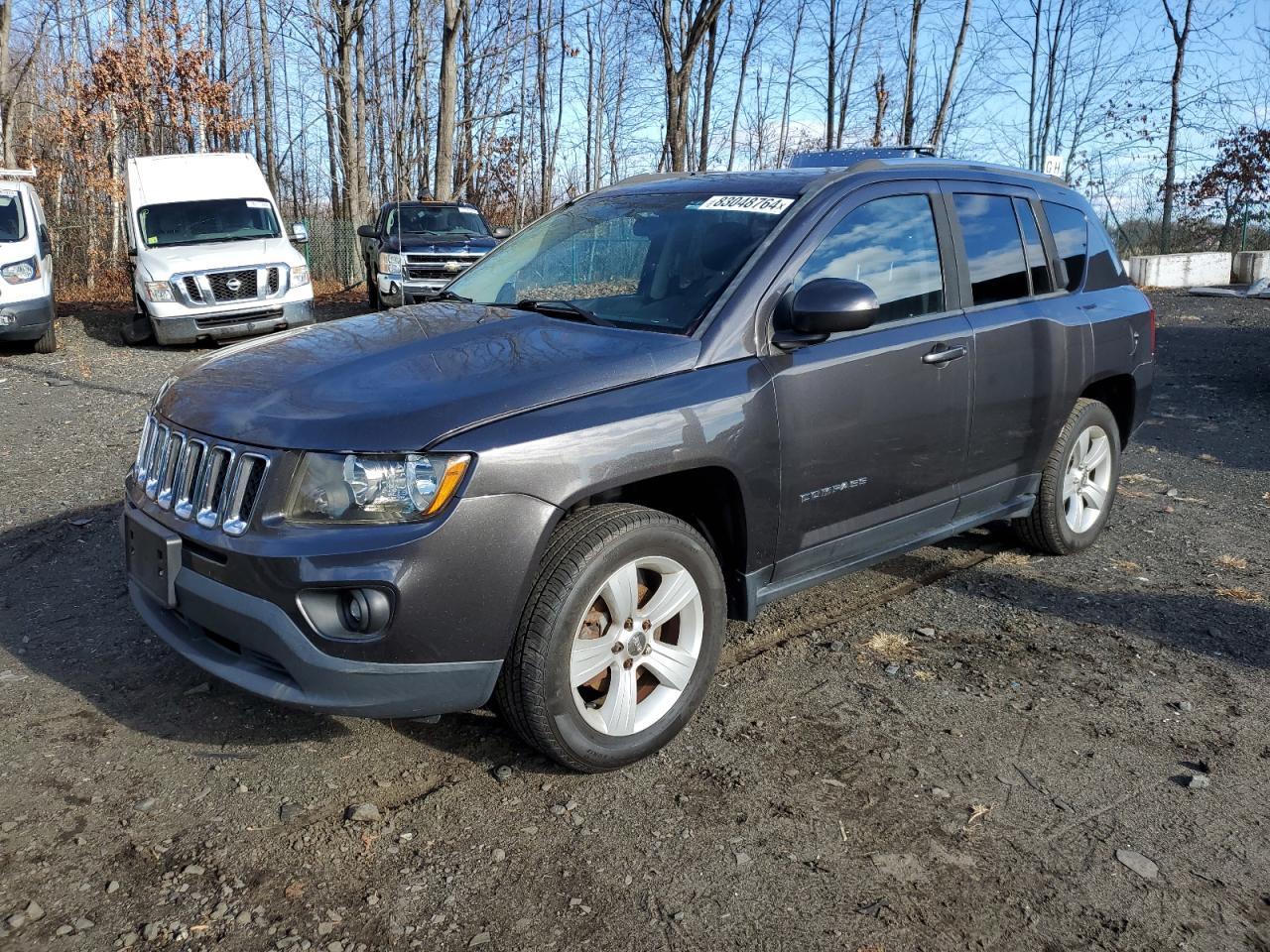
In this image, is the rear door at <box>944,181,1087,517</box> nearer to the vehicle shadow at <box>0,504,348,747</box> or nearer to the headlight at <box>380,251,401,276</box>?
the vehicle shadow at <box>0,504,348,747</box>

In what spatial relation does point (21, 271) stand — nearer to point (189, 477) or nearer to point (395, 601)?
point (189, 477)

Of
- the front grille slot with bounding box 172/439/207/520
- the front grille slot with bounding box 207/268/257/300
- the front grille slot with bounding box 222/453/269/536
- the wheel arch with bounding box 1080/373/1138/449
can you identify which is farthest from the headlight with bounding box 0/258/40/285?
the wheel arch with bounding box 1080/373/1138/449

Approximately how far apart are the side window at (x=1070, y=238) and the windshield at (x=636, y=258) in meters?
1.84

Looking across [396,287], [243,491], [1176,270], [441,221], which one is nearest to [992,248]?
[243,491]

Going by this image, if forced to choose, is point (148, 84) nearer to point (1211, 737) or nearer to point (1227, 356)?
point (1227, 356)

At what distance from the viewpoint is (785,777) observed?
3211mm

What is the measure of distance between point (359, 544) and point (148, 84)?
80.2 feet

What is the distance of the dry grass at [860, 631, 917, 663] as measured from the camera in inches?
162

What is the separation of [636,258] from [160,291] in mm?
10852

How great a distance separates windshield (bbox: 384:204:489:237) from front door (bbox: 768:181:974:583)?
13.6 metres

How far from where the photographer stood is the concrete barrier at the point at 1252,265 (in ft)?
75.0

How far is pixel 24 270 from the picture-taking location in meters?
12.2

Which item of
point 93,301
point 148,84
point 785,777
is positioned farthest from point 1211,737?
point 148,84

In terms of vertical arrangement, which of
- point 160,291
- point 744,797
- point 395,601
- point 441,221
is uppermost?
point 441,221
